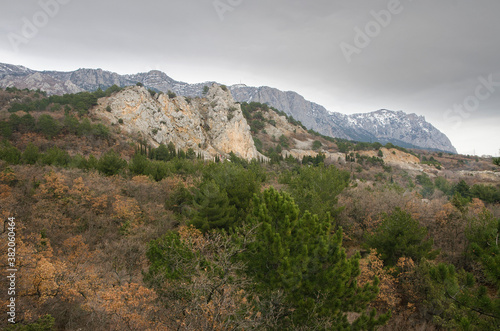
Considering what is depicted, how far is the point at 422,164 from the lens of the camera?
74562 mm

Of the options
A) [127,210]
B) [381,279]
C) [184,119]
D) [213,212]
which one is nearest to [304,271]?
[381,279]

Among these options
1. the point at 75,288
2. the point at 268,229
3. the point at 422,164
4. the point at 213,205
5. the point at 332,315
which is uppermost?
the point at 422,164

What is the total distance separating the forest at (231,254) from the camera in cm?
670

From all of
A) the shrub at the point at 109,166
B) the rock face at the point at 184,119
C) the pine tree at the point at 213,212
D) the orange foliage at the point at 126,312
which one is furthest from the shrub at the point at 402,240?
the rock face at the point at 184,119

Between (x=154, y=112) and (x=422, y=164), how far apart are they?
267 feet

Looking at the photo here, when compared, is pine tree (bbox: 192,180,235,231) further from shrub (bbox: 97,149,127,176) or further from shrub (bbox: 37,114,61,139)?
shrub (bbox: 37,114,61,139)

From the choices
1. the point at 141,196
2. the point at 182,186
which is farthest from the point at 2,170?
the point at 182,186

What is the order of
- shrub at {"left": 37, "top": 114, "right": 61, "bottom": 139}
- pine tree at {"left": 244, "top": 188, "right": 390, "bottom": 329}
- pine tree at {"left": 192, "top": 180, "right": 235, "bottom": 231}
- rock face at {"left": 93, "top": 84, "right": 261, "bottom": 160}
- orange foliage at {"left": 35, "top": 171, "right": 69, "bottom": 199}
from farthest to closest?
rock face at {"left": 93, "top": 84, "right": 261, "bottom": 160}
shrub at {"left": 37, "top": 114, "right": 61, "bottom": 139}
orange foliage at {"left": 35, "top": 171, "right": 69, "bottom": 199}
pine tree at {"left": 192, "top": 180, "right": 235, "bottom": 231}
pine tree at {"left": 244, "top": 188, "right": 390, "bottom": 329}

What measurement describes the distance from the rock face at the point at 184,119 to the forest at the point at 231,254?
3504 centimetres

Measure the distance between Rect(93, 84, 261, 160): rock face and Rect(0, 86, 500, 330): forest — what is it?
1379 inches

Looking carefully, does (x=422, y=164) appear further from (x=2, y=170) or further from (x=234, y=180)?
(x=2, y=170)

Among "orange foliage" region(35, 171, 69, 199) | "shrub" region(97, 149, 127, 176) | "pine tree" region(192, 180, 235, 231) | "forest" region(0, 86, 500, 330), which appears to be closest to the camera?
"forest" region(0, 86, 500, 330)

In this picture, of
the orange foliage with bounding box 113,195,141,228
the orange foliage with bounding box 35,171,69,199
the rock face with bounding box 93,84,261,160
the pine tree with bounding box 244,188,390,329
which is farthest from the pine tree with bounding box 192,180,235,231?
the rock face with bounding box 93,84,261,160

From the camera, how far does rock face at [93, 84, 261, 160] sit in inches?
2179
